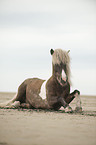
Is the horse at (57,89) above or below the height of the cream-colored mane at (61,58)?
below

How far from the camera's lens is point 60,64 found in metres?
6.29

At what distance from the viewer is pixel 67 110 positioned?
611cm

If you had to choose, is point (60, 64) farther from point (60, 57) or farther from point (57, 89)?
point (57, 89)


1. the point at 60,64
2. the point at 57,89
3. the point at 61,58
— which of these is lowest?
the point at 57,89

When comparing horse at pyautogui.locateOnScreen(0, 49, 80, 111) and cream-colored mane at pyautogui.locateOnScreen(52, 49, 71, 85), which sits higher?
cream-colored mane at pyautogui.locateOnScreen(52, 49, 71, 85)

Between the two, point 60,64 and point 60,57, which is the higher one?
point 60,57

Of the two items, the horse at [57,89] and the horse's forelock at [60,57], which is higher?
the horse's forelock at [60,57]

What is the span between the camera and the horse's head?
6217mm

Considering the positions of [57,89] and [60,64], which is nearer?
[60,64]

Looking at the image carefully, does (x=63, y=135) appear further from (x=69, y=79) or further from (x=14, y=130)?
(x=69, y=79)

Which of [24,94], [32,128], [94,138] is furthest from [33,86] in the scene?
[94,138]

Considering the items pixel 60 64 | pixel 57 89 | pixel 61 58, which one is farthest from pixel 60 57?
pixel 57 89

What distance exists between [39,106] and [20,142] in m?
4.44

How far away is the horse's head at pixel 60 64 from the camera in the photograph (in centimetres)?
622
